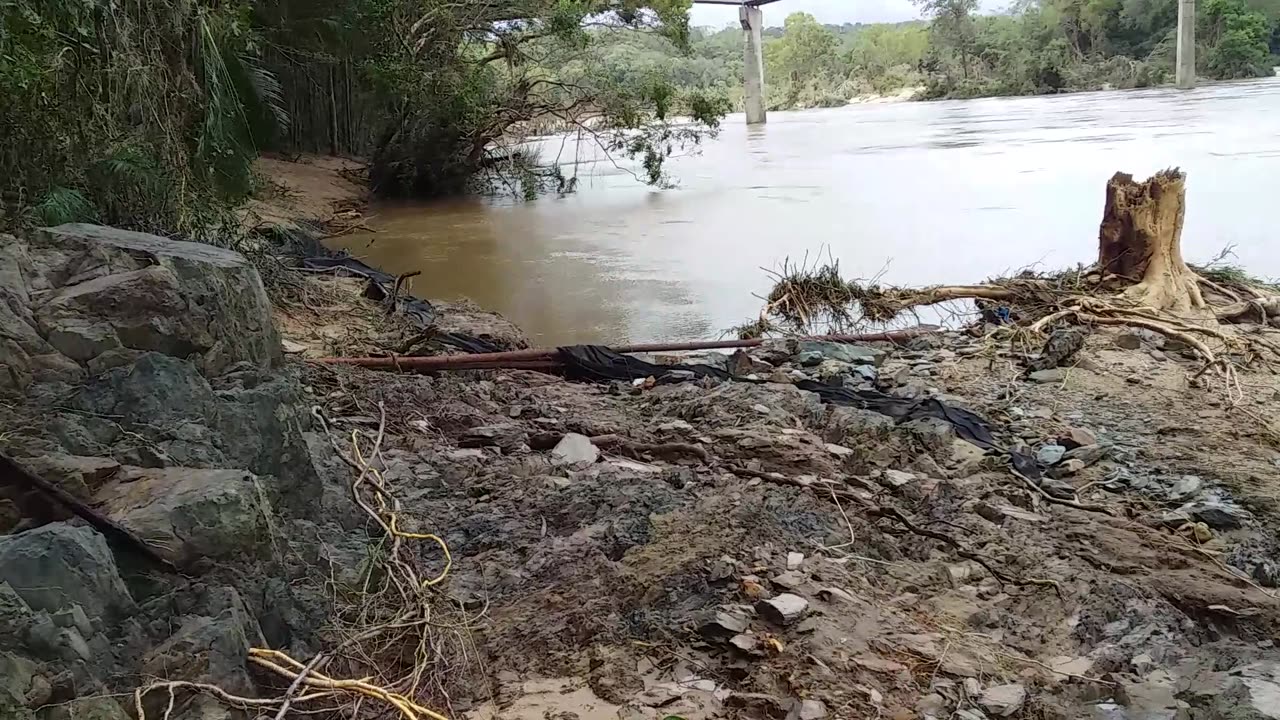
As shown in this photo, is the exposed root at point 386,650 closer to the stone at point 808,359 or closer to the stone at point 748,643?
the stone at point 748,643

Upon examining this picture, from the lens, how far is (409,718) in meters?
1.97

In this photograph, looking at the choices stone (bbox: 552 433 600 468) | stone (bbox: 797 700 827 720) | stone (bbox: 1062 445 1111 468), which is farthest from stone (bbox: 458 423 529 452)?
stone (bbox: 1062 445 1111 468)

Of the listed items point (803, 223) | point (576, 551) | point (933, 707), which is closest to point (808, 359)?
point (576, 551)

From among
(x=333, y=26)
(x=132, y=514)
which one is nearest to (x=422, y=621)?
(x=132, y=514)

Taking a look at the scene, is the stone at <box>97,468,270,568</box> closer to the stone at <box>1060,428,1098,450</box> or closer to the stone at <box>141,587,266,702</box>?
the stone at <box>141,587,266,702</box>

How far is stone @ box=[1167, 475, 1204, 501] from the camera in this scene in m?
3.65

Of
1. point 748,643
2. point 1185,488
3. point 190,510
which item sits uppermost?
point 190,510

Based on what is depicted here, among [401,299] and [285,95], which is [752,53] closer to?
[285,95]

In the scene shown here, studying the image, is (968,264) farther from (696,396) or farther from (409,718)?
(409,718)

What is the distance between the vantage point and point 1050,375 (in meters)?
5.27

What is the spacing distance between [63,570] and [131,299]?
37.3 inches

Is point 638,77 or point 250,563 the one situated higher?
point 638,77

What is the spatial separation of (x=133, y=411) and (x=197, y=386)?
167mm

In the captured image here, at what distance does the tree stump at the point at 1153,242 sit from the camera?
6.54 metres
